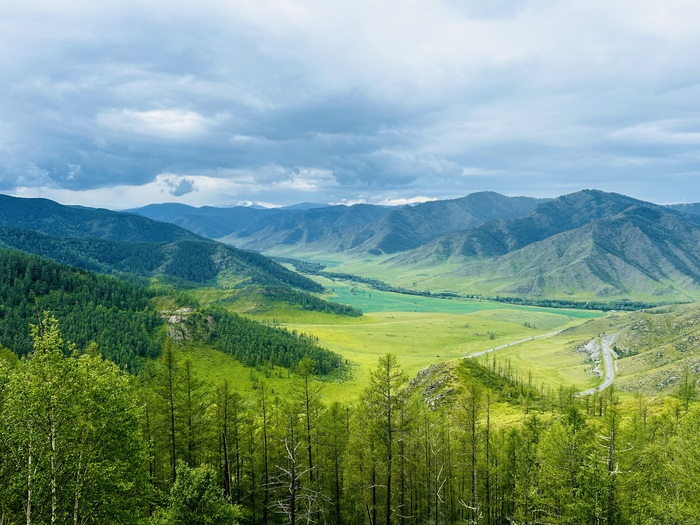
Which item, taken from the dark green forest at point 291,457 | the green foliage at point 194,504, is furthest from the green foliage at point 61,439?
the green foliage at point 194,504

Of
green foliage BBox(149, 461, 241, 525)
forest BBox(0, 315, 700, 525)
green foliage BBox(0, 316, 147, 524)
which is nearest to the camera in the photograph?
green foliage BBox(0, 316, 147, 524)

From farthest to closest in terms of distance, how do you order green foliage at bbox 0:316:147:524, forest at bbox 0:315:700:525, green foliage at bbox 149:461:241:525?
green foliage at bbox 149:461:241:525 → forest at bbox 0:315:700:525 → green foliage at bbox 0:316:147:524

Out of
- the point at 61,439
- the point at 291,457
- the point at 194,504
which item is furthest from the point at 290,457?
the point at 194,504

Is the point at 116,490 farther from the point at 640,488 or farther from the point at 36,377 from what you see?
the point at 640,488

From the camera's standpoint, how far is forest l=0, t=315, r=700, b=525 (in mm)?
21469

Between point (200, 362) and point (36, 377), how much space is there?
575 ft

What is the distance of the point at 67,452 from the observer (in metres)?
21.5

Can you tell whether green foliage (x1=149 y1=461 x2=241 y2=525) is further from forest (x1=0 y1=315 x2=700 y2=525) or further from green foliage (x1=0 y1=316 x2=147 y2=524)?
green foliage (x1=0 y1=316 x2=147 y2=524)

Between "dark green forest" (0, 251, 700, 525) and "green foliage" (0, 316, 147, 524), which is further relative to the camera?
"dark green forest" (0, 251, 700, 525)

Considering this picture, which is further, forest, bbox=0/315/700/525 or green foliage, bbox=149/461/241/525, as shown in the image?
green foliage, bbox=149/461/241/525

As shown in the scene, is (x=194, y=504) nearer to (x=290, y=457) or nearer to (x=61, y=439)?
(x=290, y=457)

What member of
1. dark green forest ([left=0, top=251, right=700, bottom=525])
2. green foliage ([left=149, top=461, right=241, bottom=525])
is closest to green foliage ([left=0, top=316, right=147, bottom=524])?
dark green forest ([left=0, top=251, right=700, bottom=525])

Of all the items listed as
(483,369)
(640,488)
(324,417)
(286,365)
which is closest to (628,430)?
(640,488)

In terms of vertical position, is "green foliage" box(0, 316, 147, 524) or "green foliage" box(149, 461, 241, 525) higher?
"green foliage" box(0, 316, 147, 524)
